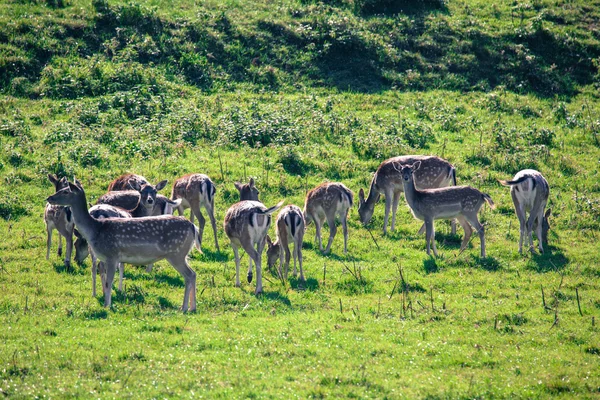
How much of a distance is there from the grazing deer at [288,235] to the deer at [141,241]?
2.31m

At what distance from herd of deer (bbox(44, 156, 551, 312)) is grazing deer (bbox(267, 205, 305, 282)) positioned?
20 millimetres

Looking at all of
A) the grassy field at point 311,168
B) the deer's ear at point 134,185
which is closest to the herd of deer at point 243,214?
the deer's ear at point 134,185

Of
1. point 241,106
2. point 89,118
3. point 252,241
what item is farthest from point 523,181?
point 89,118

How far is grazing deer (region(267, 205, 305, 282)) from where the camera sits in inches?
604

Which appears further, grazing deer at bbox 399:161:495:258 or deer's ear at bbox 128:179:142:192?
deer's ear at bbox 128:179:142:192

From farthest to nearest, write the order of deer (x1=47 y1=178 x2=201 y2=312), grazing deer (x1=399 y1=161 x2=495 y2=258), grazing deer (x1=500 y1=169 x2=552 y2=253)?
grazing deer (x1=500 y1=169 x2=552 y2=253) < grazing deer (x1=399 y1=161 x2=495 y2=258) < deer (x1=47 y1=178 x2=201 y2=312)

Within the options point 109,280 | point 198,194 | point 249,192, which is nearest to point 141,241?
point 109,280

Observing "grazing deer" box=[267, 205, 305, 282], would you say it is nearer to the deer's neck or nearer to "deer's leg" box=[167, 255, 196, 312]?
"deer's leg" box=[167, 255, 196, 312]

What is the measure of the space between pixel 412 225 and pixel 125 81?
11.6m

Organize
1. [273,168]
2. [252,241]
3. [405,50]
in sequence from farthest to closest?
[405,50], [273,168], [252,241]

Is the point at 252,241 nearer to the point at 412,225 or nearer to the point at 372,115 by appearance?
the point at 412,225

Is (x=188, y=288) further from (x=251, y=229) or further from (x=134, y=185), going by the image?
(x=134, y=185)

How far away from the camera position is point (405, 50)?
98.1 ft

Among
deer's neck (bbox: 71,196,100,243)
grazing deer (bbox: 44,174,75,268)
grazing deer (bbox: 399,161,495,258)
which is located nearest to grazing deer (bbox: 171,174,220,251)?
grazing deer (bbox: 44,174,75,268)
